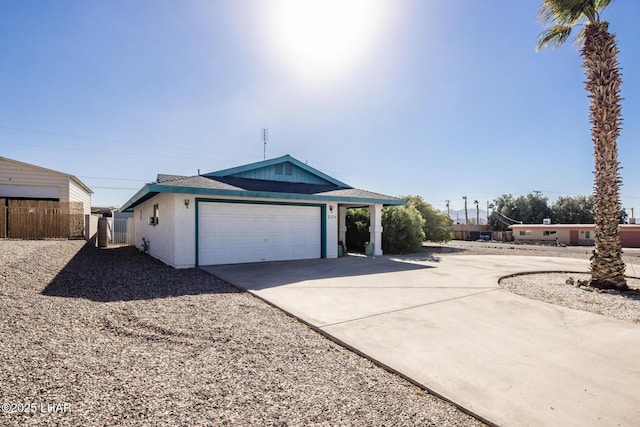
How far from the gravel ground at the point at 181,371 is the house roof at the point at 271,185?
5.13m

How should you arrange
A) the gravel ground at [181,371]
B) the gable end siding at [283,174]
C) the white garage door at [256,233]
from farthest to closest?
the gable end siding at [283,174] → the white garage door at [256,233] → the gravel ground at [181,371]

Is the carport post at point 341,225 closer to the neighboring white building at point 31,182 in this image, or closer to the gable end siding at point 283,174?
the gable end siding at point 283,174

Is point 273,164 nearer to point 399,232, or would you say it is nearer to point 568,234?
point 399,232

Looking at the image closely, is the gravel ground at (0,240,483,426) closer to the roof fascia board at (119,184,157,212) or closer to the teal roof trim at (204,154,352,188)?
Answer: the roof fascia board at (119,184,157,212)

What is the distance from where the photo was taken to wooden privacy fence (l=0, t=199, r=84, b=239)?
14.9 meters

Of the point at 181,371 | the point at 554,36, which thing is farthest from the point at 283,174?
the point at 181,371

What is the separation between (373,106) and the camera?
15.3 metres

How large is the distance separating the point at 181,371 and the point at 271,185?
10.4 metres

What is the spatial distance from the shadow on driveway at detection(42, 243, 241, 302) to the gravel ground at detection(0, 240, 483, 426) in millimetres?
558

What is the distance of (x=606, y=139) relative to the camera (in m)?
8.47

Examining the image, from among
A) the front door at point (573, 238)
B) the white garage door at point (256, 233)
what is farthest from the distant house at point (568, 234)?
the white garage door at point (256, 233)

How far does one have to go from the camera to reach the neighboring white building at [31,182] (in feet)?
54.6

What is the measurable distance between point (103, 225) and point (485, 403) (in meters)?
21.6

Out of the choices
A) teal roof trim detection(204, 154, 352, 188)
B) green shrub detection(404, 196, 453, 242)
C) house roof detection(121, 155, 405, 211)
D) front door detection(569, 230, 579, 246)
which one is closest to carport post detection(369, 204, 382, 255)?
house roof detection(121, 155, 405, 211)
